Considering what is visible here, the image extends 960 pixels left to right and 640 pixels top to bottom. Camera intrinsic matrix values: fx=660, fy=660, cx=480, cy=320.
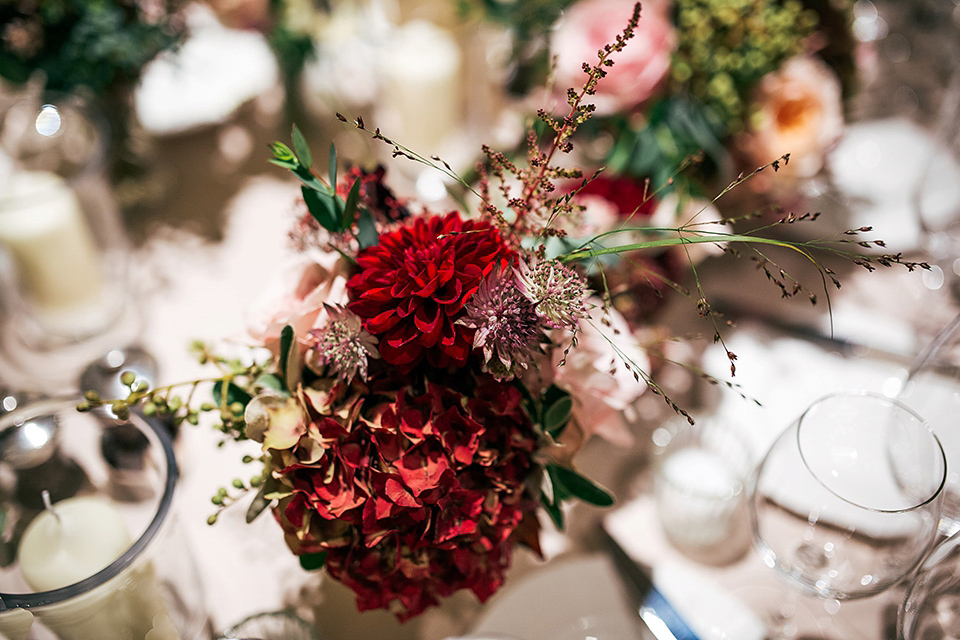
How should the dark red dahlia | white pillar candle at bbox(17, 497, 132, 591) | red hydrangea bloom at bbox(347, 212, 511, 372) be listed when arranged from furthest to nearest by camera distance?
the dark red dahlia < white pillar candle at bbox(17, 497, 132, 591) < red hydrangea bloom at bbox(347, 212, 511, 372)

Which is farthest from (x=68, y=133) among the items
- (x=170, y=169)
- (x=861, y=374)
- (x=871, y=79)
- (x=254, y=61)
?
(x=871, y=79)

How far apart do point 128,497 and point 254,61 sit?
0.69 meters

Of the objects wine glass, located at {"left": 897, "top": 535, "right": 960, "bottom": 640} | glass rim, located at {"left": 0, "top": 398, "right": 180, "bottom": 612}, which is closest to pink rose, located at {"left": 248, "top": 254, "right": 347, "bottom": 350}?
glass rim, located at {"left": 0, "top": 398, "right": 180, "bottom": 612}

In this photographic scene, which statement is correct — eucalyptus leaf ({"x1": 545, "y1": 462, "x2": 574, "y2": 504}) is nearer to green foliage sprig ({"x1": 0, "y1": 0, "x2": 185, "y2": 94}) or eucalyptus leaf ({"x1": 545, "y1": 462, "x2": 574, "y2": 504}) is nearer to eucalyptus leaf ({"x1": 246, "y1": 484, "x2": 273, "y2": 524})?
eucalyptus leaf ({"x1": 246, "y1": 484, "x2": 273, "y2": 524})

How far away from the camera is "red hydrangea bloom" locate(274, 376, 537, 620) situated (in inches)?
15.7

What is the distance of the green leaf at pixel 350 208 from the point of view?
42cm

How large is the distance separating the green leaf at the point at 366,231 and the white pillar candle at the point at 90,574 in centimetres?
26

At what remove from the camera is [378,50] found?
0.92 m

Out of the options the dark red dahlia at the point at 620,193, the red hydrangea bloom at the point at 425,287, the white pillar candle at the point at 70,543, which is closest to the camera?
the red hydrangea bloom at the point at 425,287

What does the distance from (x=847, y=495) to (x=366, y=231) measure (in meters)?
0.38

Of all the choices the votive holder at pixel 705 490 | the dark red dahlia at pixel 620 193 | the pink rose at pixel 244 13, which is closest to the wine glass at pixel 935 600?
the votive holder at pixel 705 490

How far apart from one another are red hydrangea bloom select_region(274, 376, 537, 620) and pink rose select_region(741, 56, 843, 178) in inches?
19.8

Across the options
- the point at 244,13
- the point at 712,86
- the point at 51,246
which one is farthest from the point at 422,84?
the point at 51,246

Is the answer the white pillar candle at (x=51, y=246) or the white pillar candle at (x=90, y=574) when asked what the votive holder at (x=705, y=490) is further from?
the white pillar candle at (x=51, y=246)
